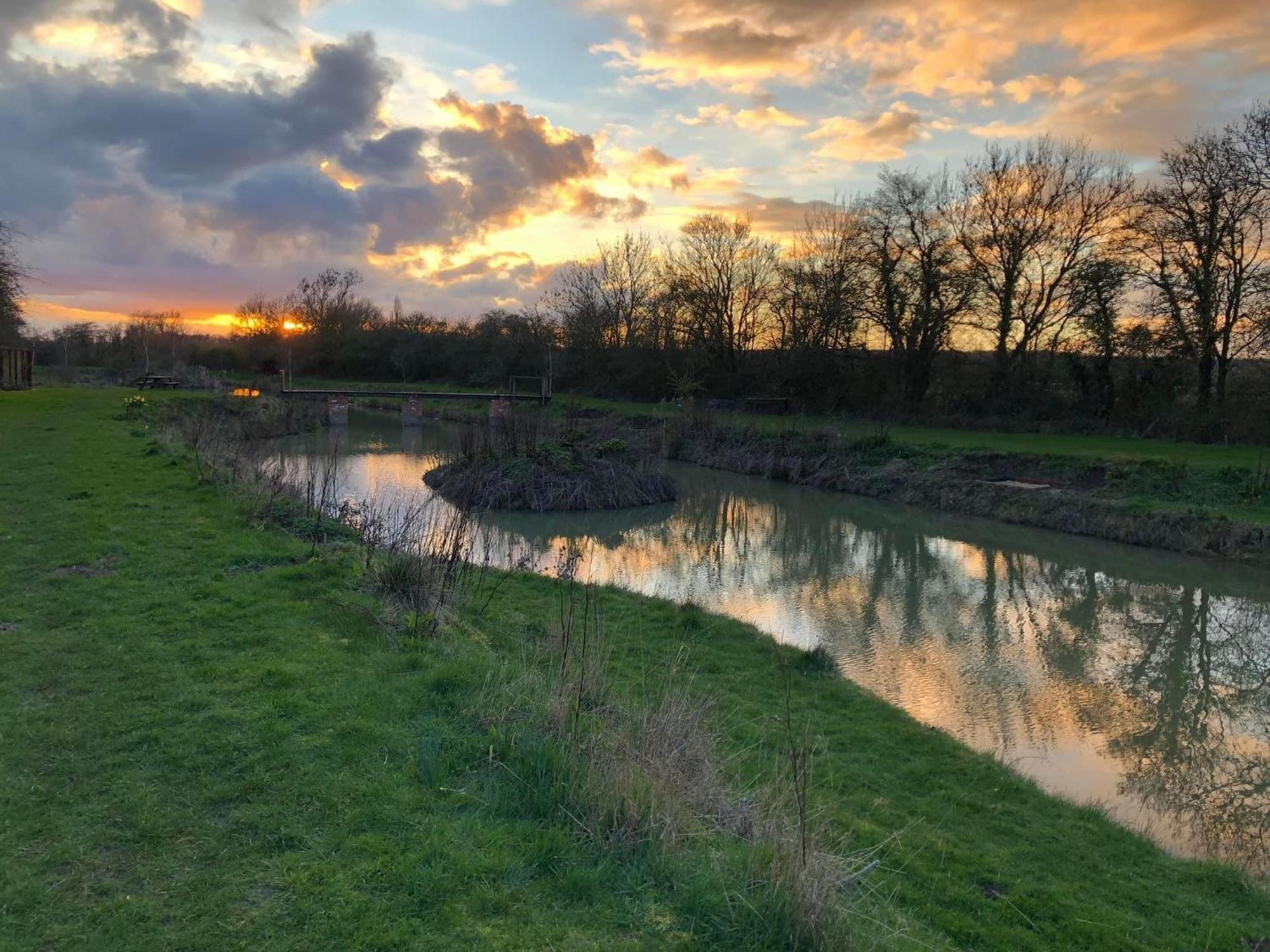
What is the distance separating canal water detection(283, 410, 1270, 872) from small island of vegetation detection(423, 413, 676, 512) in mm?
583

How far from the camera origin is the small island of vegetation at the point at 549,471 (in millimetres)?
17859

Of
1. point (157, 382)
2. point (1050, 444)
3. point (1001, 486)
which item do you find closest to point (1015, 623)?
point (1001, 486)

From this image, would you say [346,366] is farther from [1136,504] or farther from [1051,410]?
[1136,504]

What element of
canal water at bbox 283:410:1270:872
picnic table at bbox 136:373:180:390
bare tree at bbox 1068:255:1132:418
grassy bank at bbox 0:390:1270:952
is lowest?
canal water at bbox 283:410:1270:872

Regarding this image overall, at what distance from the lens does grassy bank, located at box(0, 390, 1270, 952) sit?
2857mm

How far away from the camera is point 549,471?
18375 mm

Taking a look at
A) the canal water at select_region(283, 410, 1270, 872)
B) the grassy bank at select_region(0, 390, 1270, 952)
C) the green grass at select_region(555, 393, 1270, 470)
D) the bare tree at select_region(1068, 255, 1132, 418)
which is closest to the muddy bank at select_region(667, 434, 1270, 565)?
the canal water at select_region(283, 410, 1270, 872)

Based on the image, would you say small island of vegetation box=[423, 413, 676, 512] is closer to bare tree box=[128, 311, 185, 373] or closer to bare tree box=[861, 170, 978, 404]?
bare tree box=[861, 170, 978, 404]

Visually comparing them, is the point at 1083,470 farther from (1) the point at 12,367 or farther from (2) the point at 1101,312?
(1) the point at 12,367

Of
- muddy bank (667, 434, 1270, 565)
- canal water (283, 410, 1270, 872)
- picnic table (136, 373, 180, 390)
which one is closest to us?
canal water (283, 410, 1270, 872)

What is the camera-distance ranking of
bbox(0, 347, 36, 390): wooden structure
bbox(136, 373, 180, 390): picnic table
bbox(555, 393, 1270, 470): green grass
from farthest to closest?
1. bbox(136, 373, 180, 390): picnic table
2. bbox(0, 347, 36, 390): wooden structure
3. bbox(555, 393, 1270, 470): green grass

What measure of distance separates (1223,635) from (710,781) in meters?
9.78

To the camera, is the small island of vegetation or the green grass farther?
the green grass

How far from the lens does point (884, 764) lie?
5.83 m
